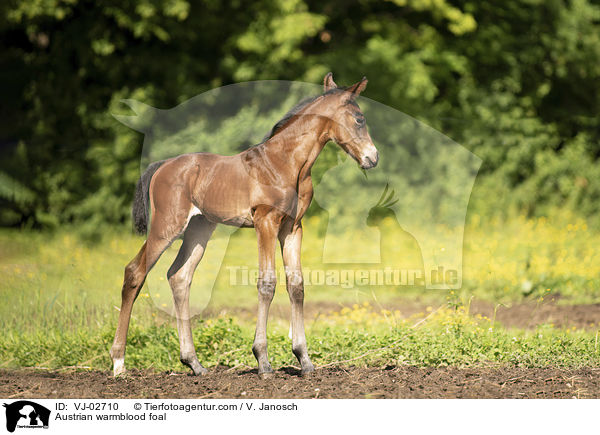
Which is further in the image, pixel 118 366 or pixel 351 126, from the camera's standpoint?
pixel 118 366

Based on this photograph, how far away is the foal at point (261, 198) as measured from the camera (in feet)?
16.1

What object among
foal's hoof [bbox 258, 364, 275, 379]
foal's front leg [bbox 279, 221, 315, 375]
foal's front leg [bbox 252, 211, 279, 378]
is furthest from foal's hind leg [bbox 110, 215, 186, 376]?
foal's hoof [bbox 258, 364, 275, 379]

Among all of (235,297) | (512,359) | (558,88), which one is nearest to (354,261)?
(235,297)

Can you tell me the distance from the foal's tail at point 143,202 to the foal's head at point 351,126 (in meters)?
1.51

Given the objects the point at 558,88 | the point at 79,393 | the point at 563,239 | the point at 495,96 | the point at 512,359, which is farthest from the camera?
the point at 558,88

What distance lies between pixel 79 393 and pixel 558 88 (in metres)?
14.7

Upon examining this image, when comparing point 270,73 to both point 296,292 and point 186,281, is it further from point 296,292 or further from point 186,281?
point 296,292

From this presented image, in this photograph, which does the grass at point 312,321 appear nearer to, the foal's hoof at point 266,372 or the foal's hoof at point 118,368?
the foal's hoof at point 118,368

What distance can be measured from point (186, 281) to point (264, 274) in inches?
30.5

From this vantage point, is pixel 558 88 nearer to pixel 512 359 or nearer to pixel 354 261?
pixel 354 261

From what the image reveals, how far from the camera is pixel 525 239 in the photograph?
10.4m

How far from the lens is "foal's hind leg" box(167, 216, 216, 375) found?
5.42 m
